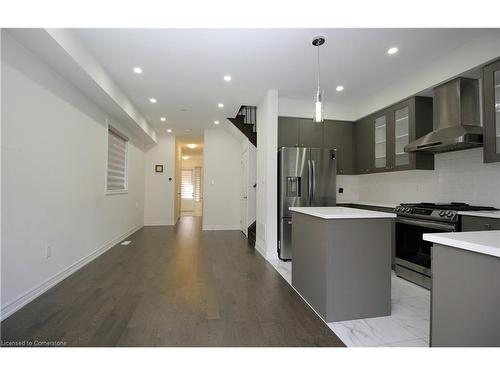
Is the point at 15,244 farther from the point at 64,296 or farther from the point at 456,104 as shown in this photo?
the point at 456,104

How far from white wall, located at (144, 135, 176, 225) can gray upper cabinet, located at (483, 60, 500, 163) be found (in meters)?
6.70

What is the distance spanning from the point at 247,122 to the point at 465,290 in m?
5.01

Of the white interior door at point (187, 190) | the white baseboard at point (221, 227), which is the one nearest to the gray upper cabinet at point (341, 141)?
the white baseboard at point (221, 227)

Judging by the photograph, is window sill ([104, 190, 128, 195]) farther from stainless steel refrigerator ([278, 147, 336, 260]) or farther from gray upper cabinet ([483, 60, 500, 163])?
gray upper cabinet ([483, 60, 500, 163])

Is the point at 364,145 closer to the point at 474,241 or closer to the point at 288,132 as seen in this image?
the point at 288,132

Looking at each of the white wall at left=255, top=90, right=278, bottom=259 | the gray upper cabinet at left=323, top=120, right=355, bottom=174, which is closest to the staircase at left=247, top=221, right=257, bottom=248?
the white wall at left=255, top=90, right=278, bottom=259

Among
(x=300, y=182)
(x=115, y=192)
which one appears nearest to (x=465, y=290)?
(x=300, y=182)

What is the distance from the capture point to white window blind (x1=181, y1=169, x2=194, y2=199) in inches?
479

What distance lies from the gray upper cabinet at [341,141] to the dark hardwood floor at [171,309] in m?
2.38

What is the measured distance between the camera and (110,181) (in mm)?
4469

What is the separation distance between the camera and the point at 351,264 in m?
1.99
